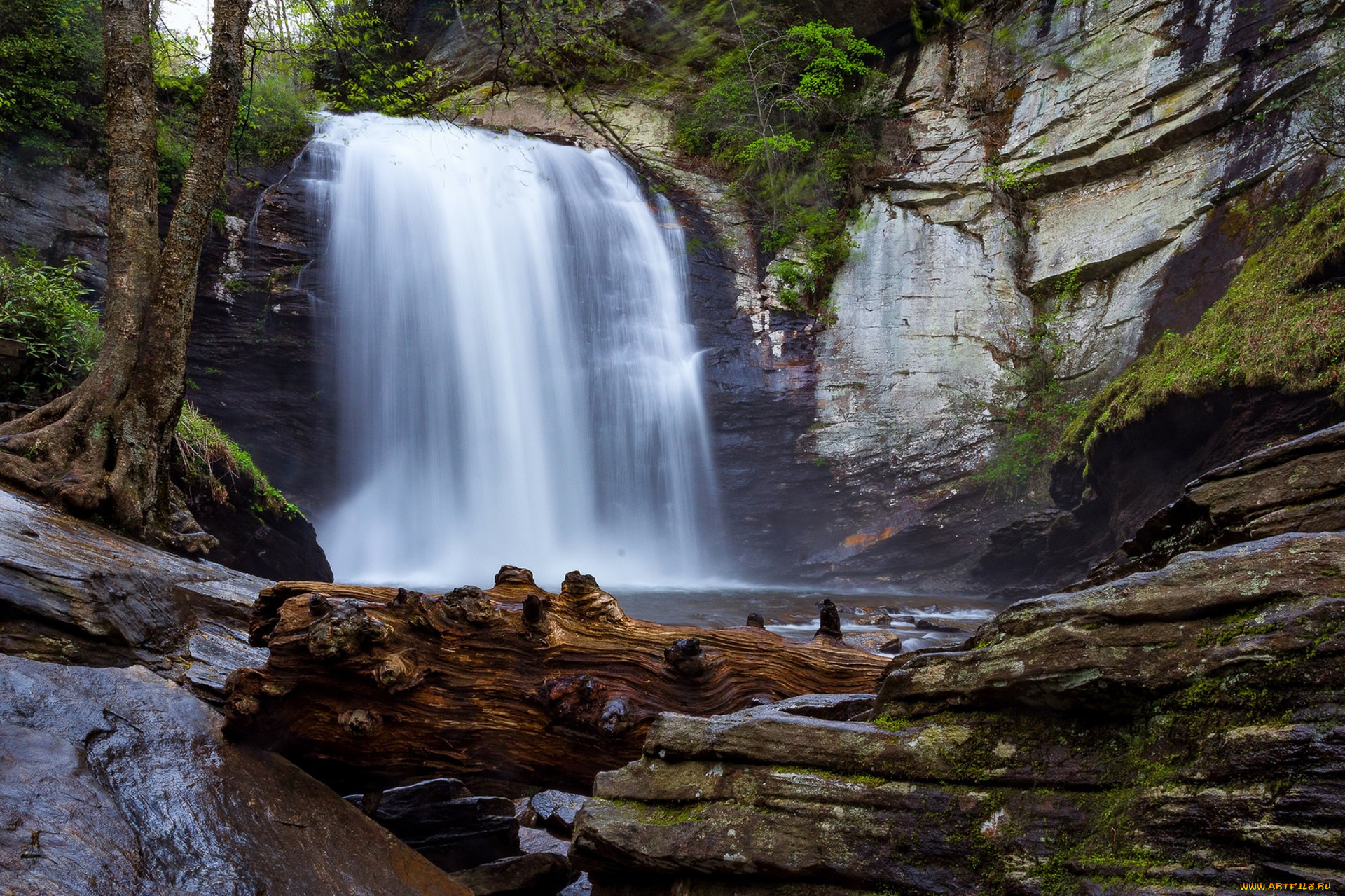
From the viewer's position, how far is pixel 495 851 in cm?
369

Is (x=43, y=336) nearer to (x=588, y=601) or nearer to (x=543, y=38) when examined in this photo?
(x=543, y=38)

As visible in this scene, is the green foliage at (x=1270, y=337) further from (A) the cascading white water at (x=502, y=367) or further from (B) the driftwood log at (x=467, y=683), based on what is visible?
(A) the cascading white water at (x=502, y=367)

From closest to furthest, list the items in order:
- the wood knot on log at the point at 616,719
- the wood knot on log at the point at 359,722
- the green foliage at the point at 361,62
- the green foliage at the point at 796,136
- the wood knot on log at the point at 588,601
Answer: the wood knot on log at the point at 359,722
the wood knot on log at the point at 616,719
the wood knot on log at the point at 588,601
the green foliage at the point at 361,62
the green foliage at the point at 796,136

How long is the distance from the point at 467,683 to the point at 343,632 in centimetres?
59

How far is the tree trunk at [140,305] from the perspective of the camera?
17.4ft

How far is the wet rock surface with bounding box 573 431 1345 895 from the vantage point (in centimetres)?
158

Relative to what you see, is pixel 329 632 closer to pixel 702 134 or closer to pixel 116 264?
pixel 116 264

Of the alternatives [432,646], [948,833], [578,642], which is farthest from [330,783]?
[948,833]

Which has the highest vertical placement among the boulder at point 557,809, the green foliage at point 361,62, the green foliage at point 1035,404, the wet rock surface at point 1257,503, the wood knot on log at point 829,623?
the green foliage at point 361,62

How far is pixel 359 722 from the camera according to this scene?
9.68ft

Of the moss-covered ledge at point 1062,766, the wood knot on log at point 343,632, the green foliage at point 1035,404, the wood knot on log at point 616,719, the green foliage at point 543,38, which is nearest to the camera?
the moss-covered ledge at point 1062,766

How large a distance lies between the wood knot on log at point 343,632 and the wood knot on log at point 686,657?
4.18ft

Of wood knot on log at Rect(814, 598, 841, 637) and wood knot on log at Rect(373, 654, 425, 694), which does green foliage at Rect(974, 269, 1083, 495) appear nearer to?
wood knot on log at Rect(814, 598, 841, 637)

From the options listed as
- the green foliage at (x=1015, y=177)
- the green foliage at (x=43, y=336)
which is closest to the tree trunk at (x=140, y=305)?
the green foliage at (x=43, y=336)
